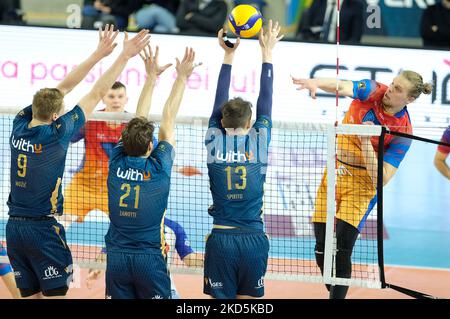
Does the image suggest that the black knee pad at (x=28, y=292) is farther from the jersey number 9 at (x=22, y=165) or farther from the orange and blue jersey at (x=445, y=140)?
the orange and blue jersey at (x=445, y=140)

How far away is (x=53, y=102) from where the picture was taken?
7598 millimetres

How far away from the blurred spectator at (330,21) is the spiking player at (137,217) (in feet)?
25.6

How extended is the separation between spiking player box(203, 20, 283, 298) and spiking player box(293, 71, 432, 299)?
1289 mm

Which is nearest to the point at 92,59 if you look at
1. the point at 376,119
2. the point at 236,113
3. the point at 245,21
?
the point at 236,113

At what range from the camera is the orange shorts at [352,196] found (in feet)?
29.2

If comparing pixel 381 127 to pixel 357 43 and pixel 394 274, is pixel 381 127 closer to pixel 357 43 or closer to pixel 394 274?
pixel 394 274

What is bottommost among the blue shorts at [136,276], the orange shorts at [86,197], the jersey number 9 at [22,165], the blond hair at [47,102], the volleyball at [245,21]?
the blue shorts at [136,276]

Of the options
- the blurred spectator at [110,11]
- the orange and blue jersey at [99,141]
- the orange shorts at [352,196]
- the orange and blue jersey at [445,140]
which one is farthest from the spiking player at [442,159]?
the blurred spectator at [110,11]

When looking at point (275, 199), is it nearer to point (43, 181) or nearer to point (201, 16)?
point (43, 181)

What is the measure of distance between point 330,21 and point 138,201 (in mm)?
9285

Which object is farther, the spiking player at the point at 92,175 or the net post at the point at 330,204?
the spiking player at the point at 92,175

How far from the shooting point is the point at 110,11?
15.5 meters

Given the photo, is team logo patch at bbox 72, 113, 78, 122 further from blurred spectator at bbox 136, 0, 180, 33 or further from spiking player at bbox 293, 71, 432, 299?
blurred spectator at bbox 136, 0, 180, 33
